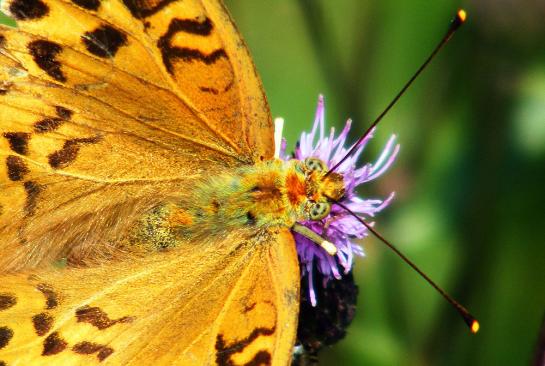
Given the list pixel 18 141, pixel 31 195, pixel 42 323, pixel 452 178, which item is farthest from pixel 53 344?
pixel 452 178

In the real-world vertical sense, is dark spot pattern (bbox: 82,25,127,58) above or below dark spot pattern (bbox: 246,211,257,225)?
above

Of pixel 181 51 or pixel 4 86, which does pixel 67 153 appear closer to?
pixel 4 86

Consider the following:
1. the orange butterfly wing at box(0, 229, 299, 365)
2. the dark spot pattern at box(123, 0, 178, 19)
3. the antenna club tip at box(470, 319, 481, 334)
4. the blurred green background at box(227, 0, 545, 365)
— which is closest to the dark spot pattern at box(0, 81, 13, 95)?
the dark spot pattern at box(123, 0, 178, 19)

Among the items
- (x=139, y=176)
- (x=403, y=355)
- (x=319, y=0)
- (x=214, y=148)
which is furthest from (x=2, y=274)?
(x=319, y=0)

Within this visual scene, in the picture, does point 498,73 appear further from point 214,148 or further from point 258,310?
point 258,310

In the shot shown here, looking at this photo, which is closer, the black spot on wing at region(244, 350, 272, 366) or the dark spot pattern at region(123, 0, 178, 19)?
the black spot on wing at region(244, 350, 272, 366)

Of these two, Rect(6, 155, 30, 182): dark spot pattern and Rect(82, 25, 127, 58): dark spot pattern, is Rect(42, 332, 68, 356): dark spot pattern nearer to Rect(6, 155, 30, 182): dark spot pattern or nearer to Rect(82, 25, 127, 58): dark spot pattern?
Rect(6, 155, 30, 182): dark spot pattern

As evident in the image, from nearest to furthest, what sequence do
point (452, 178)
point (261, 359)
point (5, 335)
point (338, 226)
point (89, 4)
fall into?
point (261, 359), point (5, 335), point (89, 4), point (338, 226), point (452, 178)
